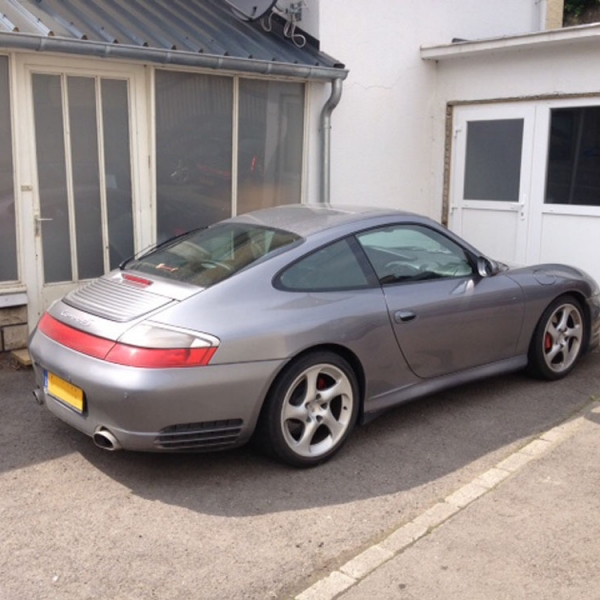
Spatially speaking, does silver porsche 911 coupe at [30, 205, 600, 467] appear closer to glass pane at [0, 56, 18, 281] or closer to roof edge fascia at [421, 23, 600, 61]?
glass pane at [0, 56, 18, 281]

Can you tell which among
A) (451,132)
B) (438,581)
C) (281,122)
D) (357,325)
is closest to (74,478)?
(357,325)

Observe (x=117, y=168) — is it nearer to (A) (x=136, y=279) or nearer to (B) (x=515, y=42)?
(A) (x=136, y=279)

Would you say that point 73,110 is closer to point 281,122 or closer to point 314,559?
point 281,122

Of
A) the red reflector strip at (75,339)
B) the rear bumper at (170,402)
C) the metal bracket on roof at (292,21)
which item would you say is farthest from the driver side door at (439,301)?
the metal bracket on roof at (292,21)

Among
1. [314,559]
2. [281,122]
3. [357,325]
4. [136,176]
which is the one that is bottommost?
[314,559]

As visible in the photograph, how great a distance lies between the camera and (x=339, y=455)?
15.2 feet

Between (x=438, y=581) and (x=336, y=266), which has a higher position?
(x=336, y=266)

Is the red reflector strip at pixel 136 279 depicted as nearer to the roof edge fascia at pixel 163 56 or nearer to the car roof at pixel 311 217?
the car roof at pixel 311 217

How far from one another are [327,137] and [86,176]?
9.08 feet

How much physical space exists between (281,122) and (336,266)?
12.3ft

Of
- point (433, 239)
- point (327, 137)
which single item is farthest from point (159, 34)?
point (433, 239)

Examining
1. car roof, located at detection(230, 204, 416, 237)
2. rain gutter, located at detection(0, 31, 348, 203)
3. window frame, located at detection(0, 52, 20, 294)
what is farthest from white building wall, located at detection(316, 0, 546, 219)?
window frame, located at detection(0, 52, 20, 294)

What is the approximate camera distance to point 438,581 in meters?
3.34

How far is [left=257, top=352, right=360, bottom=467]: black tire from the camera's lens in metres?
4.23
